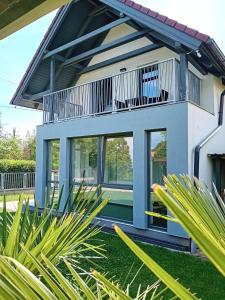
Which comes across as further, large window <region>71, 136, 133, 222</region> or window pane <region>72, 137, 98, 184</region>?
window pane <region>72, 137, 98, 184</region>

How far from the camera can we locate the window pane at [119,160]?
8719 mm

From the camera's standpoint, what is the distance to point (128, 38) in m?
8.88

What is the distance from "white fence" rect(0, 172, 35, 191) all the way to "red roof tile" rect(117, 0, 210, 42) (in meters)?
14.1

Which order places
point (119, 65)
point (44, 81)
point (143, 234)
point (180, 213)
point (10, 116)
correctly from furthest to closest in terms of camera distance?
1. point (10, 116)
2. point (44, 81)
3. point (119, 65)
4. point (143, 234)
5. point (180, 213)

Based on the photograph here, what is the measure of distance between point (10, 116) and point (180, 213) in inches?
1545

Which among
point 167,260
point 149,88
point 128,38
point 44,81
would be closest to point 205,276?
point 167,260

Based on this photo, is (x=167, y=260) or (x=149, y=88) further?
(x=149, y=88)

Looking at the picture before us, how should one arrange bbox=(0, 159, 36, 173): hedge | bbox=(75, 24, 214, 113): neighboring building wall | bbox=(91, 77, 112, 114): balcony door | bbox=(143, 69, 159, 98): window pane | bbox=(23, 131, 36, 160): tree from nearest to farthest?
bbox=(75, 24, 214, 113): neighboring building wall < bbox=(143, 69, 159, 98): window pane < bbox=(91, 77, 112, 114): balcony door < bbox=(0, 159, 36, 173): hedge < bbox=(23, 131, 36, 160): tree

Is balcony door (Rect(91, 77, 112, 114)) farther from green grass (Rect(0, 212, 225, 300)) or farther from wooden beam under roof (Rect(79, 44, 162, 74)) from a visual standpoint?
green grass (Rect(0, 212, 225, 300))

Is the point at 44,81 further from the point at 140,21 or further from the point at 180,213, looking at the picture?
the point at 180,213

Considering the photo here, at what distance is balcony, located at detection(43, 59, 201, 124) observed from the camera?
829cm

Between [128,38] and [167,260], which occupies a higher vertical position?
[128,38]

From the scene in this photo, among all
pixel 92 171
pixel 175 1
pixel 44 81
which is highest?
pixel 175 1

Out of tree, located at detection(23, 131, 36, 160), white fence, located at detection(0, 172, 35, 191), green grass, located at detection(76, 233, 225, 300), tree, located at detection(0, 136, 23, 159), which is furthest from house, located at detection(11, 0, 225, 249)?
tree, located at detection(23, 131, 36, 160)
